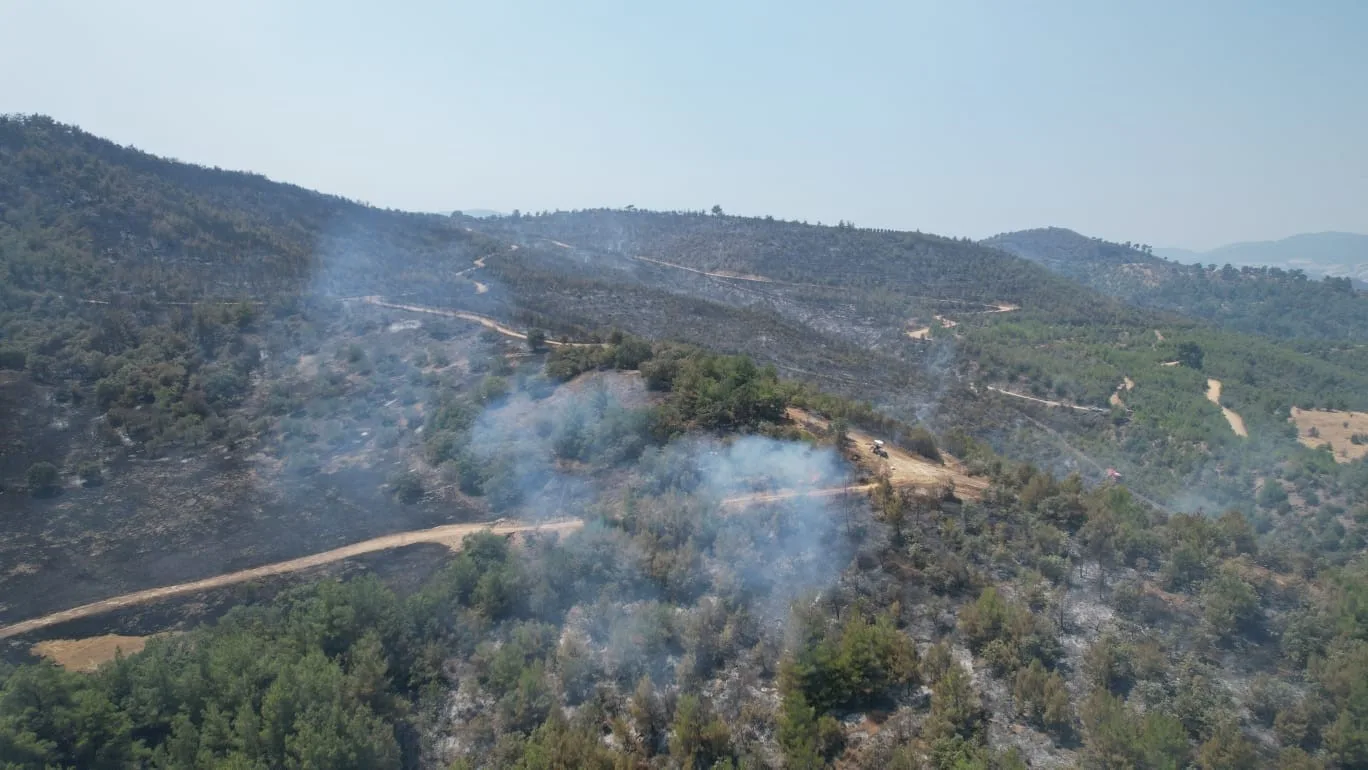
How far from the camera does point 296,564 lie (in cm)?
1991

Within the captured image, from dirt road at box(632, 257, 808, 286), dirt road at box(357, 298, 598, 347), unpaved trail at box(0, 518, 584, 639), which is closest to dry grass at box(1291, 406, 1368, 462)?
dirt road at box(357, 298, 598, 347)

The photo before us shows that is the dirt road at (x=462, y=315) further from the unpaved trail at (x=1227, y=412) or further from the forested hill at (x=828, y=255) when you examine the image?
the forested hill at (x=828, y=255)

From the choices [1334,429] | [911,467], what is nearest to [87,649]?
[911,467]

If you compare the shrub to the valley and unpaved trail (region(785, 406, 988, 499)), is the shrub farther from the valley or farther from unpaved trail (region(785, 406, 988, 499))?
unpaved trail (region(785, 406, 988, 499))

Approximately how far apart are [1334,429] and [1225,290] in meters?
79.4

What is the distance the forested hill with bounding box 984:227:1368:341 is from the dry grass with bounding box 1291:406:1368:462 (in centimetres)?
5222

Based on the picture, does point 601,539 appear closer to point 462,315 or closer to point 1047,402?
point 462,315

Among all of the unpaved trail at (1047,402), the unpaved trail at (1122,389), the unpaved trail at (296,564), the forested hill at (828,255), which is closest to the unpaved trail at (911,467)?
the unpaved trail at (296,564)

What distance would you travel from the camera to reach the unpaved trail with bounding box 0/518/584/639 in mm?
17484

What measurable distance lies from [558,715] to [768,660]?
174 inches

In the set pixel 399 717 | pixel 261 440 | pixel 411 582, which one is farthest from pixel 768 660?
pixel 261 440

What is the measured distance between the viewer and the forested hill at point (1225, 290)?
86.9 metres

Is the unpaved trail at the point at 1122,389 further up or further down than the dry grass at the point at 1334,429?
further up

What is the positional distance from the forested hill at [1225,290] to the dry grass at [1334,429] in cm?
5222
